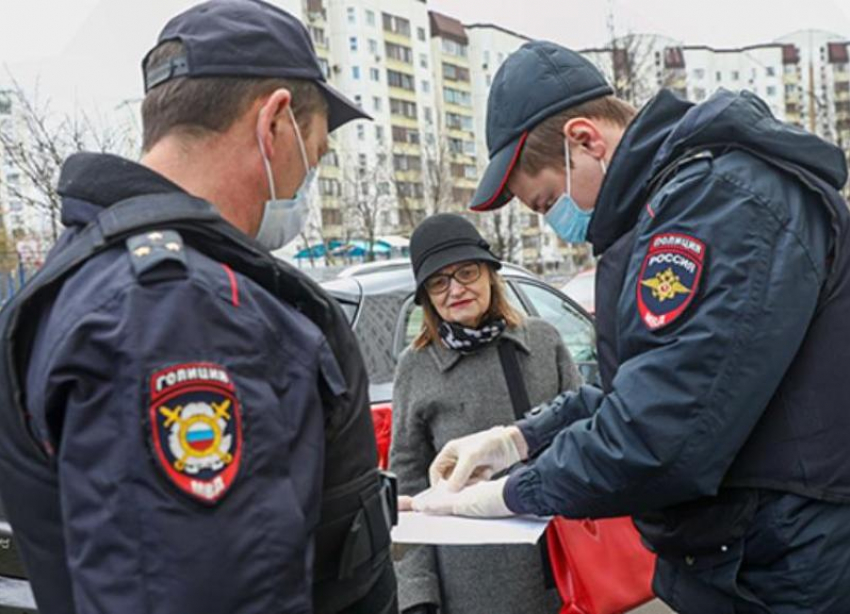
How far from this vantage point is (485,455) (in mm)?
2326

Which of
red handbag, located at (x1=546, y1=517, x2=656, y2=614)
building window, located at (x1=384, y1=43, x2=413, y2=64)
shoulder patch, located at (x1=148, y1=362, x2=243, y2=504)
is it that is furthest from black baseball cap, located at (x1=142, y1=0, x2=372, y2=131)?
building window, located at (x1=384, y1=43, x2=413, y2=64)

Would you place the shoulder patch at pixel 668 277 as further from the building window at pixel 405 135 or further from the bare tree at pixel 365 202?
the building window at pixel 405 135

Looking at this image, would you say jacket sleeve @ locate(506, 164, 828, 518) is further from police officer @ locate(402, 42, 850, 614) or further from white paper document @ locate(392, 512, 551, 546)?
white paper document @ locate(392, 512, 551, 546)

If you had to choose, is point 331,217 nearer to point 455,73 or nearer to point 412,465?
point 455,73

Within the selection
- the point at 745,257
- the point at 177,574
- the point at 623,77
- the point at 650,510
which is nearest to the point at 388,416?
the point at 650,510

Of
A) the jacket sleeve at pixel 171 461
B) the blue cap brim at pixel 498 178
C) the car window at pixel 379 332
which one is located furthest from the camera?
the car window at pixel 379 332

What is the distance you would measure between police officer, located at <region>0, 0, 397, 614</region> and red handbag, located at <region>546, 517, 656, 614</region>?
3.20 ft

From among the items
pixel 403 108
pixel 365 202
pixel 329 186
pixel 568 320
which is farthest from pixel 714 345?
pixel 403 108

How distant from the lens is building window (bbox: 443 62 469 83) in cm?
6469

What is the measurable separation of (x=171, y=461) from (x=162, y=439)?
0.09ft

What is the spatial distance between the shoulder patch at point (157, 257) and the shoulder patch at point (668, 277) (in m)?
0.83

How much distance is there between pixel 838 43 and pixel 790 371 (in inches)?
3240

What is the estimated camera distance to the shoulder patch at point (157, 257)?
103 cm

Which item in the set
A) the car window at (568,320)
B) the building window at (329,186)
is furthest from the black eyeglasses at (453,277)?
the building window at (329,186)
